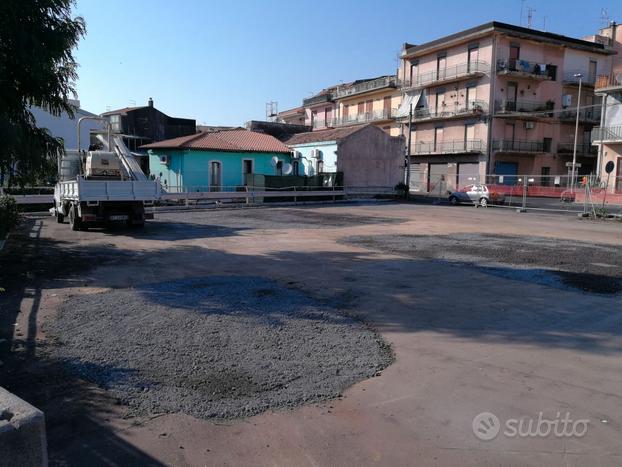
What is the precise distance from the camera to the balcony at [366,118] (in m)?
60.8

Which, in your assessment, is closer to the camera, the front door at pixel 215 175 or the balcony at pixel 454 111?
the front door at pixel 215 175

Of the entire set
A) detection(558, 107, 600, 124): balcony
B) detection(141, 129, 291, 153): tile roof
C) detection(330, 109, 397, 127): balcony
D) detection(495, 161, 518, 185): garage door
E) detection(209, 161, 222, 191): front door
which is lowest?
detection(209, 161, 222, 191): front door

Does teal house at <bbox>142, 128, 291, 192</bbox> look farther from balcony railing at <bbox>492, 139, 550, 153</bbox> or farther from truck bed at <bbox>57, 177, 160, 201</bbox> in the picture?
balcony railing at <bbox>492, 139, 550, 153</bbox>

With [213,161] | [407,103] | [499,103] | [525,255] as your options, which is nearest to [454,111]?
[499,103]

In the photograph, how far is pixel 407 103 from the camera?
5731cm

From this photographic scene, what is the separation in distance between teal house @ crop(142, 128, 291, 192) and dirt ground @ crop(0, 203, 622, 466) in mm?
22350

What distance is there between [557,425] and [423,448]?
1156mm

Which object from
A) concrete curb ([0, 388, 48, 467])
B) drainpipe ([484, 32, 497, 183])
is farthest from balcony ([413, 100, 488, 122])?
concrete curb ([0, 388, 48, 467])

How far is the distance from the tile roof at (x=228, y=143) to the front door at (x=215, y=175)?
1.16 metres

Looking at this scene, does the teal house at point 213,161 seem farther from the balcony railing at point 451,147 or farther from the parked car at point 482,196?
the balcony railing at point 451,147

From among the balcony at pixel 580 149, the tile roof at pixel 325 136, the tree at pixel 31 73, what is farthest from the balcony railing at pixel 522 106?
the tree at pixel 31 73

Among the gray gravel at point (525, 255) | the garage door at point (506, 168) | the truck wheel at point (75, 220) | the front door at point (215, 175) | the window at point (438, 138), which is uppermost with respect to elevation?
the window at point (438, 138)

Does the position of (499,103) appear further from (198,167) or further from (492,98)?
(198,167)

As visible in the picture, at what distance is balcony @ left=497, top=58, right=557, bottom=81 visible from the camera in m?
48.0
